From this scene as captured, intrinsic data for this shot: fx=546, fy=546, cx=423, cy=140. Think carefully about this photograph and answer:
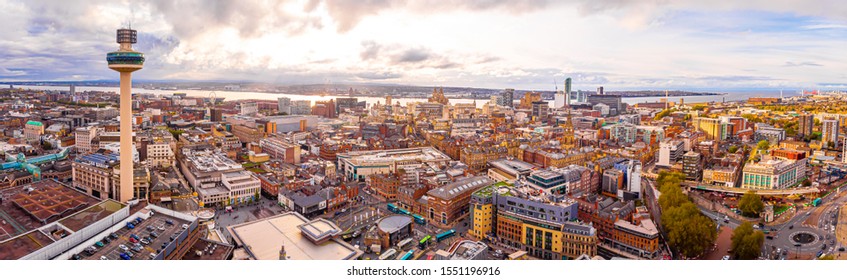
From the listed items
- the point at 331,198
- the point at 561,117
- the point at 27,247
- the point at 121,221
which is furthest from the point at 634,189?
the point at 561,117

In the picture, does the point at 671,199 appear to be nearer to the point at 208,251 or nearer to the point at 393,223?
the point at 393,223

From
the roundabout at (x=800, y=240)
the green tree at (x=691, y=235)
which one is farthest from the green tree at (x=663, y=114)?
the green tree at (x=691, y=235)

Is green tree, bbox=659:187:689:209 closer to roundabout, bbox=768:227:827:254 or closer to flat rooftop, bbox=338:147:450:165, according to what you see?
roundabout, bbox=768:227:827:254

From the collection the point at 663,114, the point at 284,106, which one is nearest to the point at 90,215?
the point at 284,106

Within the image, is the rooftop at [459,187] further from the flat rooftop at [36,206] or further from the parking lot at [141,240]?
the flat rooftop at [36,206]

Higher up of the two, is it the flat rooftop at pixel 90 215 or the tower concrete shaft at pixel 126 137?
the tower concrete shaft at pixel 126 137

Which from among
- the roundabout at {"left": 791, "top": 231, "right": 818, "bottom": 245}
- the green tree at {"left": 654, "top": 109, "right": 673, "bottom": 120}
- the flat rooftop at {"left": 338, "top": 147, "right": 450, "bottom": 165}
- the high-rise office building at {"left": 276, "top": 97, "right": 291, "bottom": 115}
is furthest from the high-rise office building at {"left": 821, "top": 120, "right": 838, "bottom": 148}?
the high-rise office building at {"left": 276, "top": 97, "right": 291, "bottom": 115}
